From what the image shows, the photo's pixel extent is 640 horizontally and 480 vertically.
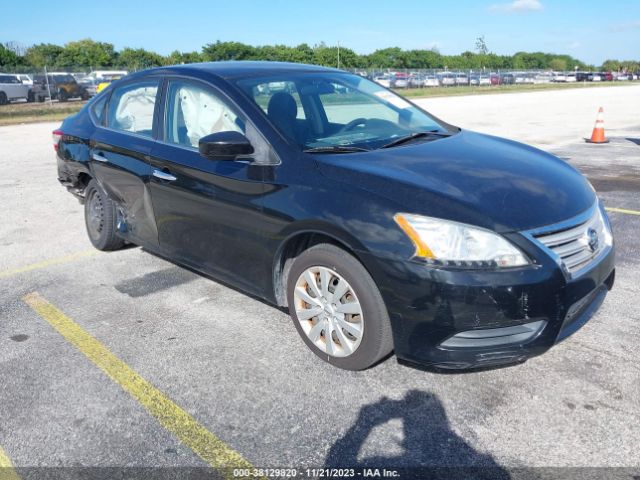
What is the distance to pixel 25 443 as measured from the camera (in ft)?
8.48

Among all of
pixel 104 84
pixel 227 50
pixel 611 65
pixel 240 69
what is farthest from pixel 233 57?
pixel 611 65

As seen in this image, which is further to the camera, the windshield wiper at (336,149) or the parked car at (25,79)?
the parked car at (25,79)

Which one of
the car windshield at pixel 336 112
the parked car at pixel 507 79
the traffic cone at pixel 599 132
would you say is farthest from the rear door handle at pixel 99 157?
the parked car at pixel 507 79

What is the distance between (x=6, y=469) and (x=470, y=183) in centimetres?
254

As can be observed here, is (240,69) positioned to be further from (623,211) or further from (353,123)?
(623,211)

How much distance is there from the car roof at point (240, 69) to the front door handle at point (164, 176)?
0.74m

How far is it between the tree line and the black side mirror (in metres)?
38.6

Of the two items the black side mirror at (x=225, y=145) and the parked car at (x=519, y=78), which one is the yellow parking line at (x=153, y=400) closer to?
the black side mirror at (x=225, y=145)

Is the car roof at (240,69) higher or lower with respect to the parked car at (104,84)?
lower

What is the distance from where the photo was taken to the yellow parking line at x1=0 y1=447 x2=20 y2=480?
93.7 inches

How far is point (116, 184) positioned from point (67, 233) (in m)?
1.82

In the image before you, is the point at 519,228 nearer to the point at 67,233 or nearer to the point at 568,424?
the point at 568,424

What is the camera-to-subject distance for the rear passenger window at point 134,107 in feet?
13.9

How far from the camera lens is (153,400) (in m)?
2.91
